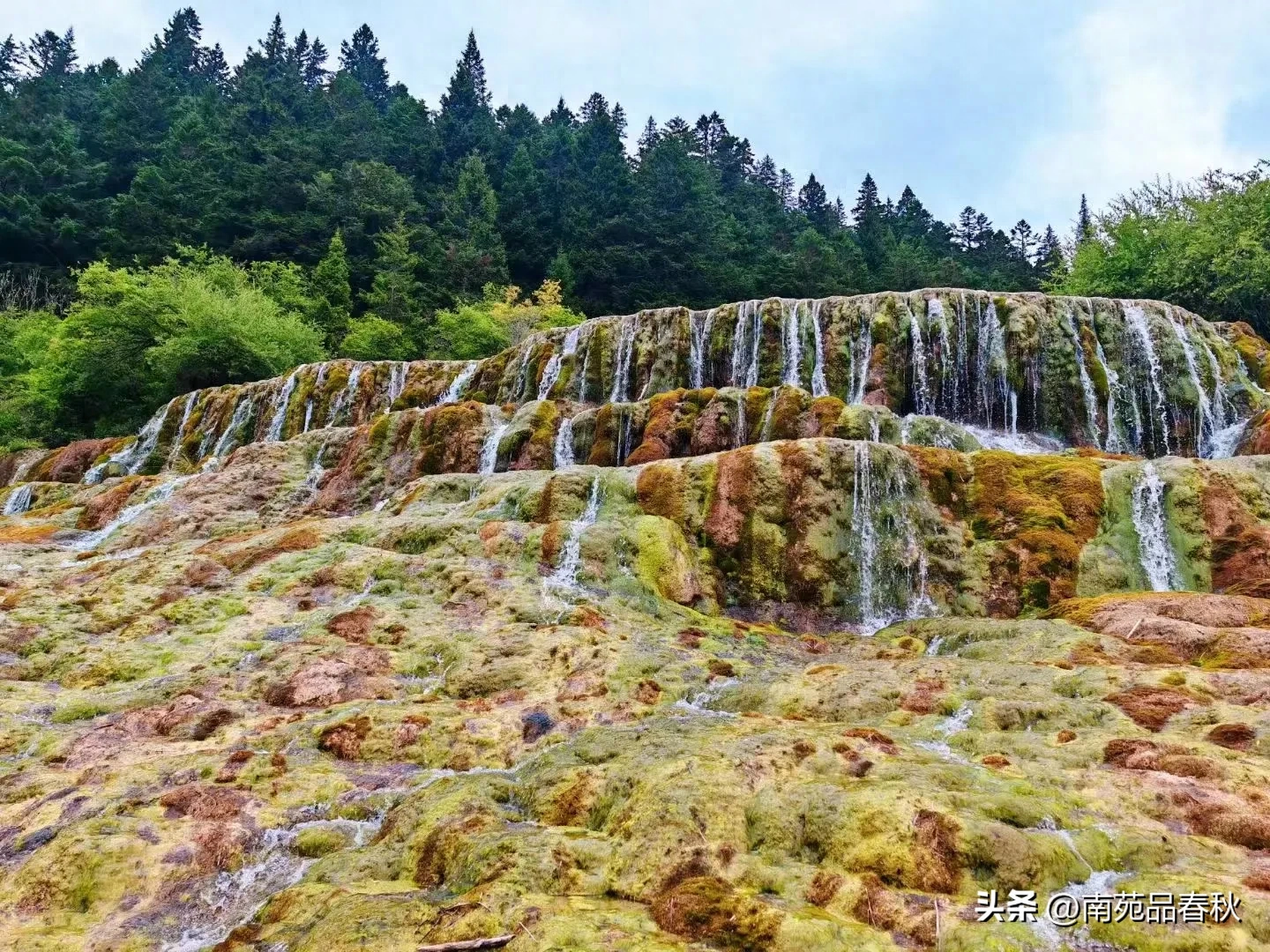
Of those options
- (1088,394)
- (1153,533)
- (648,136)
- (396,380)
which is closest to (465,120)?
(648,136)

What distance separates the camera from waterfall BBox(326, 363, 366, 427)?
1204 inches

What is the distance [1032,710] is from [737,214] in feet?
226

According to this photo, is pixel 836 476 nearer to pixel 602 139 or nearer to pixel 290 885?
pixel 290 885

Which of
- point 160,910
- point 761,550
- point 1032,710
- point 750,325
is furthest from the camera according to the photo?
point 750,325

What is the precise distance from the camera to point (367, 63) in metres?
94.8

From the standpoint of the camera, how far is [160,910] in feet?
16.8

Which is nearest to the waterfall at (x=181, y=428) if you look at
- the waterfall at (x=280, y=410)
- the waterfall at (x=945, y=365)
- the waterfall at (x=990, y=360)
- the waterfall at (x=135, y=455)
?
the waterfall at (x=135, y=455)

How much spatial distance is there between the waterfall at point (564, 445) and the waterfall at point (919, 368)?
1268 cm

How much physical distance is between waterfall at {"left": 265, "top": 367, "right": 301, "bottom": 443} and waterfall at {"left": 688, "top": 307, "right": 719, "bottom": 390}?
16.4m

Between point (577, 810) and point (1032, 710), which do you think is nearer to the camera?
point (577, 810)

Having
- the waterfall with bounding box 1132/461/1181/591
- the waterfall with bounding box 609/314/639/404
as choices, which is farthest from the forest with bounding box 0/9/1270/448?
the waterfall with bounding box 1132/461/1181/591

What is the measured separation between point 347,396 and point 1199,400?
3070cm

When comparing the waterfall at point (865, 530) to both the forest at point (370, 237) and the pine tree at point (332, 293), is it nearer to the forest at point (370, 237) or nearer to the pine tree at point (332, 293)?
the forest at point (370, 237)

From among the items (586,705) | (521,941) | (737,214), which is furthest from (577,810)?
(737,214)
